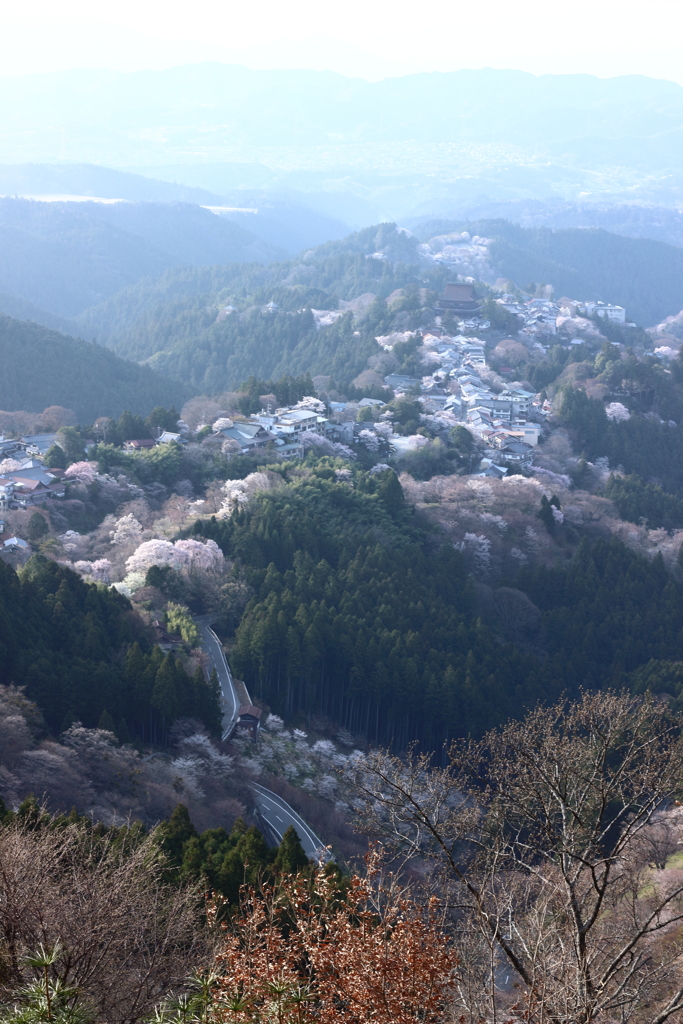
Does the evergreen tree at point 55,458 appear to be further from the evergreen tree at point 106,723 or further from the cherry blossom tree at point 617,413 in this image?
the cherry blossom tree at point 617,413

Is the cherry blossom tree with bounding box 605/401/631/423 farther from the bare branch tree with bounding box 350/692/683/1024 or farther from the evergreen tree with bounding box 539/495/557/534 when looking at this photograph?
the bare branch tree with bounding box 350/692/683/1024

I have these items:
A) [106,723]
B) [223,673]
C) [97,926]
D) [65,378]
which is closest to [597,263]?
[65,378]

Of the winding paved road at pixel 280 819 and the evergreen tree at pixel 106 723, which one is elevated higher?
the evergreen tree at pixel 106 723

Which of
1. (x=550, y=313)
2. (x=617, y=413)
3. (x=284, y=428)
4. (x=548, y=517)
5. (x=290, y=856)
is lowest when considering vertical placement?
(x=548, y=517)

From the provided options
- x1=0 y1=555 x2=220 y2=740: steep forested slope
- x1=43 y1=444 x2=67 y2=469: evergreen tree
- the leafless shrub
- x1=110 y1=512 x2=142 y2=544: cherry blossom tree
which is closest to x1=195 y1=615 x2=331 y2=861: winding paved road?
x1=0 y1=555 x2=220 y2=740: steep forested slope

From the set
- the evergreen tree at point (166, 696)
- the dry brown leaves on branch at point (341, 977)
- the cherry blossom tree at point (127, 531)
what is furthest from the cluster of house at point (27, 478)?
the dry brown leaves on branch at point (341, 977)

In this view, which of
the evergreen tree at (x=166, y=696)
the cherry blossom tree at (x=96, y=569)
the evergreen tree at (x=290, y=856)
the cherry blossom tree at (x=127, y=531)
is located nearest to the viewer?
the evergreen tree at (x=290, y=856)

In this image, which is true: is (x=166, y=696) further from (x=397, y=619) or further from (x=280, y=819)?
(x=397, y=619)
